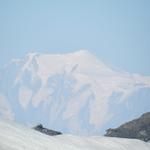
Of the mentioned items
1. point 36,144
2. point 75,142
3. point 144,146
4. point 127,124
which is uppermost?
point 36,144

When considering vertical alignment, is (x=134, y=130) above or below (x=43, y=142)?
below

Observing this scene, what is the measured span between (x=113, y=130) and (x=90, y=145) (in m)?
24.8

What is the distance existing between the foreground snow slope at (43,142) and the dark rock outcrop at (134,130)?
2099cm

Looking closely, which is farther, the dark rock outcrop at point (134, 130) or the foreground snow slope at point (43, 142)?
the dark rock outcrop at point (134, 130)

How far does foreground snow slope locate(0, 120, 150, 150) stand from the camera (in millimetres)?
9742

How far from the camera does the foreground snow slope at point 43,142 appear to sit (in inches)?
384

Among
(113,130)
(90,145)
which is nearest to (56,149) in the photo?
(90,145)

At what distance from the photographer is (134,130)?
128 feet

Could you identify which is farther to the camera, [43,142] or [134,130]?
[134,130]

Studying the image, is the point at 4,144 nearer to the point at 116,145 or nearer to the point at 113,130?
the point at 116,145

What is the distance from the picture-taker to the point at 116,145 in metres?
14.9

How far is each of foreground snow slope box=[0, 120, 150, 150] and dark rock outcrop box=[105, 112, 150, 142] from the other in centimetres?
2099

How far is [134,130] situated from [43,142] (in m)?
29.1

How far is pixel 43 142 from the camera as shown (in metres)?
11.0
